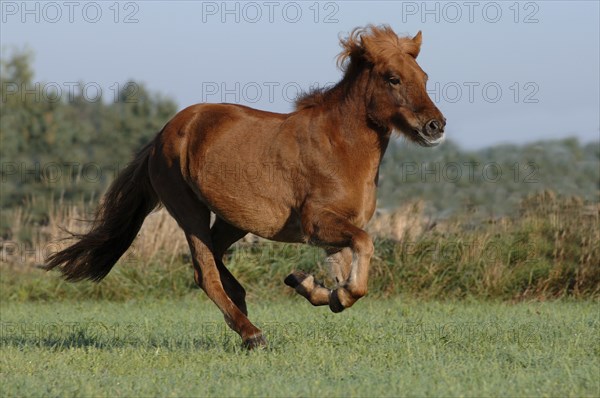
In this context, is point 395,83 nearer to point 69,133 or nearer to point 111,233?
point 111,233

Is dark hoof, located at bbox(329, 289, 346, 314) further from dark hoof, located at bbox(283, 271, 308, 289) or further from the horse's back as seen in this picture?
the horse's back

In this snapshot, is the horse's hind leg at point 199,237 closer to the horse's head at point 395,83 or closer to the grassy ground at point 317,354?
the grassy ground at point 317,354

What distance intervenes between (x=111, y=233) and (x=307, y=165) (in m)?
2.43

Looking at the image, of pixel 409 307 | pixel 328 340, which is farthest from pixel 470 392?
pixel 409 307

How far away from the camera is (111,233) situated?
9.18 meters

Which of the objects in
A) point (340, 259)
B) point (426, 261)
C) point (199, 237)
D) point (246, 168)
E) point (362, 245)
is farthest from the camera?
point (426, 261)

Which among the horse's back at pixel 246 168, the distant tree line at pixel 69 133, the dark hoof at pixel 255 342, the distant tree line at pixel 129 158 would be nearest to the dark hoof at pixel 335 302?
the dark hoof at pixel 255 342

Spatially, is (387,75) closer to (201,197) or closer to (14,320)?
(201,197)

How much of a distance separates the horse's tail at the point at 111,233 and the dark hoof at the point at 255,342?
2.08 meters

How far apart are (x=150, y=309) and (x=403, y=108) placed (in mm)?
5700

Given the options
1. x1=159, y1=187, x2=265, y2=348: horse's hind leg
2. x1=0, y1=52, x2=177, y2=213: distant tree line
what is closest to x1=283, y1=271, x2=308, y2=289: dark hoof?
x1=159, y1=187, x2=265, y2=348: horse's hind leg

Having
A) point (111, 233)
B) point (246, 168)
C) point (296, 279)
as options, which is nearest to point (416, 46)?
point (246, 168)

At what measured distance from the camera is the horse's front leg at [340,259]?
7.03 m

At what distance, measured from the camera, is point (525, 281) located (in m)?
13.0
